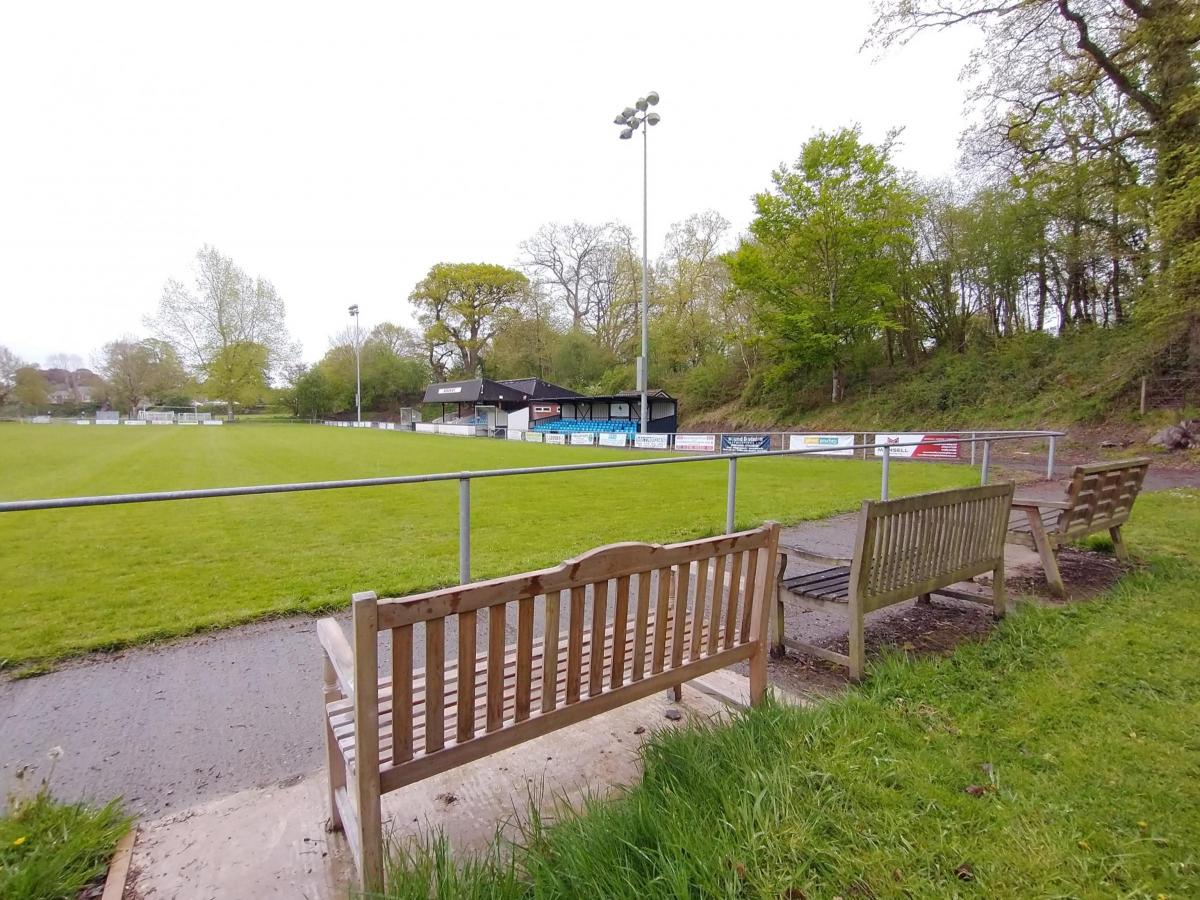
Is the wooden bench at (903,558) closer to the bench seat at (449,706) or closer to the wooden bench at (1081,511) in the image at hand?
the wooden bench at (1081,511)

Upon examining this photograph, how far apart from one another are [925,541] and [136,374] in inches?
3609

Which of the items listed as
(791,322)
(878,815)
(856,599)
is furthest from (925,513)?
(791,322)

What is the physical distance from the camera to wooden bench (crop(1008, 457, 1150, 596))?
420 cm

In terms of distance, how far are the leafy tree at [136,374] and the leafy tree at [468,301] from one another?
31.4 meters

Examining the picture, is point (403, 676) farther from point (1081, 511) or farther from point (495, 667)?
point (1081, 511)

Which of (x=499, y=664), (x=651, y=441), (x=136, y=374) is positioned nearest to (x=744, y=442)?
(x=651, y=441)

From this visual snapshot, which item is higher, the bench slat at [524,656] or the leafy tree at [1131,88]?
the leafy tree at [1131,88]

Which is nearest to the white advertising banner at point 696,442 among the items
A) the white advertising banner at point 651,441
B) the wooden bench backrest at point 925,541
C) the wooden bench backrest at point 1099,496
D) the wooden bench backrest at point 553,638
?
the white advertising banner at point 651,441

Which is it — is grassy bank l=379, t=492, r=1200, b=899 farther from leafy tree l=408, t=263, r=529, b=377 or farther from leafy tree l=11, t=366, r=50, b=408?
leafy tree l=11, t=366, r=50, b=408

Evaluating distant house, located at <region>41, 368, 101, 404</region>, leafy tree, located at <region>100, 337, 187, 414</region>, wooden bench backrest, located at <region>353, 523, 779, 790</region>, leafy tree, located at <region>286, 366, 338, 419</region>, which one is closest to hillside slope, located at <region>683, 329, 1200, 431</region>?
wooden bench backrest, located at <region>353, 523, 779, 790</region>

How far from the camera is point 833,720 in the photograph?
2.44 metres

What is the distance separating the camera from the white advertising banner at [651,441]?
25.9m

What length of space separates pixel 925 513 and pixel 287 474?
14852 millimetres

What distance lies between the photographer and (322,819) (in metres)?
2.04
